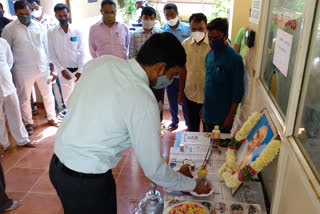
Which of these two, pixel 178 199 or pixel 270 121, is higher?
pixel 270 121

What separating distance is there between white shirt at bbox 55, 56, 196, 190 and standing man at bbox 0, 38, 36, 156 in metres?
2.27

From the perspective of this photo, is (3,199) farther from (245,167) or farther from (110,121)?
(245,167)

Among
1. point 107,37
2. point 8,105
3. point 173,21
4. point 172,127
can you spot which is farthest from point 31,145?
point 173,21

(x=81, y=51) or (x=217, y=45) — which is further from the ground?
(x=217, y=45)

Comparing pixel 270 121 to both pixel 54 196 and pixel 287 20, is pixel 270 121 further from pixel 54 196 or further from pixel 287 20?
pixel 54 196

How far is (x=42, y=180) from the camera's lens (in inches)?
118

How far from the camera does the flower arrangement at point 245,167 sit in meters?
1.43

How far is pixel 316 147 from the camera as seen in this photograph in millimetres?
1066

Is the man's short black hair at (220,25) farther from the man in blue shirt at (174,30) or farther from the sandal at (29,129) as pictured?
the sandal at (29,129)

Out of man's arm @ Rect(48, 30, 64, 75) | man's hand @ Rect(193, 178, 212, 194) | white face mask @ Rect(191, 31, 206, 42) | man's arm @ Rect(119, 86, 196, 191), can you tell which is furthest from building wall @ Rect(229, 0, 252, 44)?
man's arm @ Rect(119, 86, 196, 191)

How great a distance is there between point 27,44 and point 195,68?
7.49 ft

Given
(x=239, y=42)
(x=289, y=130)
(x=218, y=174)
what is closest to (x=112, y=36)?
(x=239, y=42)

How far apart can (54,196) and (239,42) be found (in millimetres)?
2586

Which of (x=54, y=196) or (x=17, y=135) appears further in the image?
(x=17, y=135)
